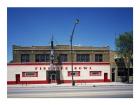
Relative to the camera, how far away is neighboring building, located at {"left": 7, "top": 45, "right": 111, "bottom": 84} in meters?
35.8

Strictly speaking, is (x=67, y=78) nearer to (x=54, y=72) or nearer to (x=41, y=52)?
(x=54, y=72)

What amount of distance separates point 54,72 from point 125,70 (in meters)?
8.76

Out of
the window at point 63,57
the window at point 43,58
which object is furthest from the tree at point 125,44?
the window at point 43,58

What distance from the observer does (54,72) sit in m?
36.2

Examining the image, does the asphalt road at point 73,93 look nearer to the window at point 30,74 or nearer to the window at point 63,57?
the window at point 30,74

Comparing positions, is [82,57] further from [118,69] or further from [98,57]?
[118,69]

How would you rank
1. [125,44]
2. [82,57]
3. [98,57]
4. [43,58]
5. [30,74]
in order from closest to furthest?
[125,44] < [30,74] < [43,58] < [82,57] < [98,57]

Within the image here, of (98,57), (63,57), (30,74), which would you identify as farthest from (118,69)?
(30,74)

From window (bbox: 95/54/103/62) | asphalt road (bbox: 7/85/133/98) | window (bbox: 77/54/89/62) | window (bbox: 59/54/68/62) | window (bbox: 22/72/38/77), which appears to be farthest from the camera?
window (bbox: 95/54/103/62)

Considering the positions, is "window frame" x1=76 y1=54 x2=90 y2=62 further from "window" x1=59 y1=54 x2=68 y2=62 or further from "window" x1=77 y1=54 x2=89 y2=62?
"window" x1=59 y1=54 x2=68 y2=62

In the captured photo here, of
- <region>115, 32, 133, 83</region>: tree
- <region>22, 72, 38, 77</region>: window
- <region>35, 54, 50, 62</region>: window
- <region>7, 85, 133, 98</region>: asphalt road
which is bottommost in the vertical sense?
<region>7, 85, 133, 98</region>: asphalt road

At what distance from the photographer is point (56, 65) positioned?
119 feet

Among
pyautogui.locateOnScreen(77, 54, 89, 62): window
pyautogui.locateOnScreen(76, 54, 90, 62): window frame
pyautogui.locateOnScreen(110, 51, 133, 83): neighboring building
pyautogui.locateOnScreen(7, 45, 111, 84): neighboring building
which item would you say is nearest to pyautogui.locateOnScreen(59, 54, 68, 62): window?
pyautogui.locateOnScreen(7, 45, 111, 84): neighboring building
